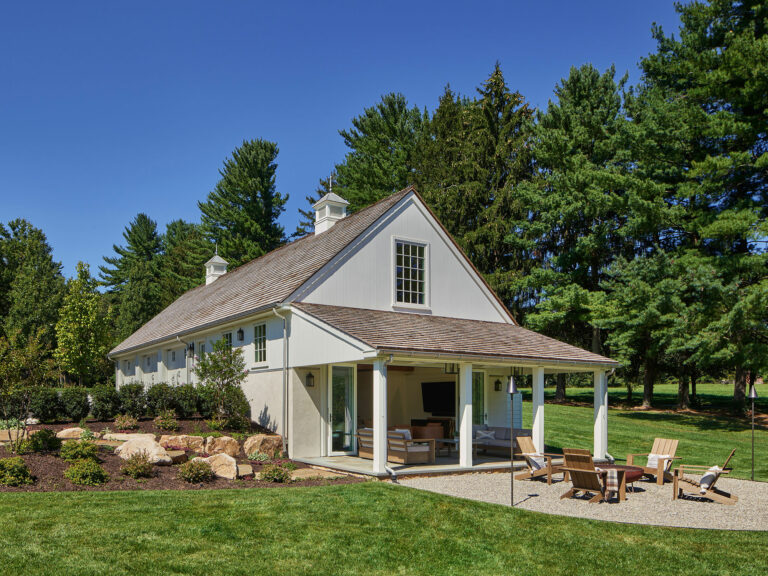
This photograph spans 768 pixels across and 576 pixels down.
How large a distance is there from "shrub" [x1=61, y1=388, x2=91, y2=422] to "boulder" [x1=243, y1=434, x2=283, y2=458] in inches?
241

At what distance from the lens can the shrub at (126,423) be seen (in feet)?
56.2

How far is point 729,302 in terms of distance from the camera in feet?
78.1

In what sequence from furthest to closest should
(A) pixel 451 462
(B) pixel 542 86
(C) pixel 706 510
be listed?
(B) pixel 542 86 < (A) pixel 451 462 < (C) pixel 706 510

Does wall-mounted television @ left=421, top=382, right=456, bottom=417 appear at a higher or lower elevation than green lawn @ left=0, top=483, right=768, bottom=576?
higher

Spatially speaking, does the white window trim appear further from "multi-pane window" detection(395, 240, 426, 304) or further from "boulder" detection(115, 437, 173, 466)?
"boulder" detection(115, 437, 173, 466)

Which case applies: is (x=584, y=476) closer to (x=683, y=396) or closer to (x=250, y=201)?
(x=683, y=396)

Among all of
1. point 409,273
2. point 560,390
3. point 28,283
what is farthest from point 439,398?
point 28,283

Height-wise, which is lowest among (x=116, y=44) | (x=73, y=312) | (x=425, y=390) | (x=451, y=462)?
(x=451, y=462)

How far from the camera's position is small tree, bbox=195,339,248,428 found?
57.6ft

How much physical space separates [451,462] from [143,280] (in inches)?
→ 1508

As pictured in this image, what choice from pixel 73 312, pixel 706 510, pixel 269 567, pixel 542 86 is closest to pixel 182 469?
pixel 269 567

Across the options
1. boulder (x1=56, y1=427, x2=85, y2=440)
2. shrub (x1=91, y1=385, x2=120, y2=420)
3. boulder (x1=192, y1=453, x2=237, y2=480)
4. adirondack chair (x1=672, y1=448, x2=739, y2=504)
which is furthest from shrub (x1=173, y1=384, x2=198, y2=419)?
adirondack chair (x1=672, y1=448, x2=739, y2=504)

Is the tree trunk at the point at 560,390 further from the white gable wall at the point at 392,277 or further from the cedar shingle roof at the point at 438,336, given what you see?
the cedar shingle roof at the point at 438,336

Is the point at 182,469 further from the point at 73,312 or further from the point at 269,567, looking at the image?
the point at 73,312
